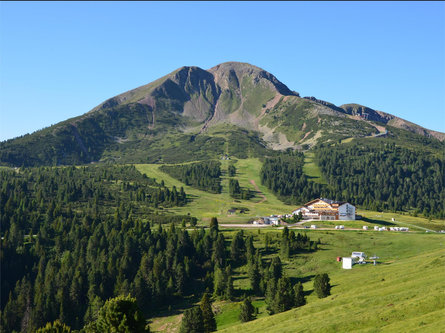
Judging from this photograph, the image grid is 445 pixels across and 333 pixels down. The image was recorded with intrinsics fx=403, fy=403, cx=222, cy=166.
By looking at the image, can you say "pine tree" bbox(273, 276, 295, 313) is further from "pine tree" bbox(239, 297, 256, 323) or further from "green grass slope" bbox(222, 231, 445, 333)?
"pine tree" bbox(239, 297, 256, 323)

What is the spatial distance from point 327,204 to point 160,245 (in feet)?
265

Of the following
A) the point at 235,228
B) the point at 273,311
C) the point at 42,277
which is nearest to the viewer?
the point at 273,311

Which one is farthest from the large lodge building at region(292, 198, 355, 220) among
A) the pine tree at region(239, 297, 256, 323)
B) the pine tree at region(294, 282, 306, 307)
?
the pine tree at region(239, 297, 256, 323)

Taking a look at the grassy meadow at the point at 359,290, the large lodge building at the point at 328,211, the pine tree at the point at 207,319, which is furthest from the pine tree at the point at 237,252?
the large lodge building at the point at 328,211

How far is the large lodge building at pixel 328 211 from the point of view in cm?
17650

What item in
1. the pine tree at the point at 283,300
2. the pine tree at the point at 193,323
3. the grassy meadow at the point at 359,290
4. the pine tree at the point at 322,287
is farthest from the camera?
the pine tree at the point at 283,300

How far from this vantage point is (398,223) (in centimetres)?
17312

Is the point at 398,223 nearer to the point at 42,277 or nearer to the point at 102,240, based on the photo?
the point at 102,240

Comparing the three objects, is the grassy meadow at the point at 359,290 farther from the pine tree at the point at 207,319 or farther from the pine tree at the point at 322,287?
the pine tree at the point at 207,319

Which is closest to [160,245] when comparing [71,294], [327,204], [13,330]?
[71,294]

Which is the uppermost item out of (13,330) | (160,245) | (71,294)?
(160,245)

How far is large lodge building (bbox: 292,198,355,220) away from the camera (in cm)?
17650

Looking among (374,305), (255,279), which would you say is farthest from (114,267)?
(374,305)

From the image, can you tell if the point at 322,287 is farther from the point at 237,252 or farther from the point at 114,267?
the point at 114,267
